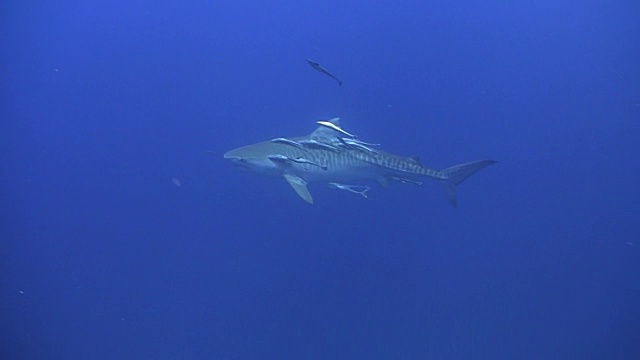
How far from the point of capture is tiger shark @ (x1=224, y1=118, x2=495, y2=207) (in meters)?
7.05

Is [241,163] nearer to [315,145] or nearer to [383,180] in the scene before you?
[315,145]

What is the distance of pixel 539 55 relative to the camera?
12711 millimetres

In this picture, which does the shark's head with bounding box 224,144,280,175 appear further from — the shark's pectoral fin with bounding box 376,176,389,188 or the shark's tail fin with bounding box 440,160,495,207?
the shark's tail fin with bounding box 440,160,495,207

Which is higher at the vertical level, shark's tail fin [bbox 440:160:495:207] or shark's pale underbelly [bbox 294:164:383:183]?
shark's tail fin [bbox 440:160:495:207]

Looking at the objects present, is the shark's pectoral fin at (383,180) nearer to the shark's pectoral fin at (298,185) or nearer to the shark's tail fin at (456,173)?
the shark's tail fin at (456,173)

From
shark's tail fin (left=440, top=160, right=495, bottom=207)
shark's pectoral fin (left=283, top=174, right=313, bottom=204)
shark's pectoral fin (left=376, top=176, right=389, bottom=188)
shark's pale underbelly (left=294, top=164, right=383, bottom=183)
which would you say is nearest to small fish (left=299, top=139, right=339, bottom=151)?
shark's pale underbelly (left=294, top=164, right=383, bottom=183)

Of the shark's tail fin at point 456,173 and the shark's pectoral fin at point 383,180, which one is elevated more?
the shark's tail fin at point 456,173

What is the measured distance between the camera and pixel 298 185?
7.30 m

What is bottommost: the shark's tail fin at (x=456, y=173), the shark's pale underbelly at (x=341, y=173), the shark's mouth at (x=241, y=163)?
the shark's mouth at (x=241, y=163)

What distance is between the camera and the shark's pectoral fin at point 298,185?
7.18 m

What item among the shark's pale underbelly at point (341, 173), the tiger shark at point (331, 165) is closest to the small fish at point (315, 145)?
the tiger shark at point (331, 165)

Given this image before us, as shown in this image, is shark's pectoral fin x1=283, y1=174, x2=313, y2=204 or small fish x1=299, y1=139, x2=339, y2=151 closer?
small fish x1=299, y1=139, x2=339, y2=151

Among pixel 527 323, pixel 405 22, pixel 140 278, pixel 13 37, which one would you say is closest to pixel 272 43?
pixel 405 22

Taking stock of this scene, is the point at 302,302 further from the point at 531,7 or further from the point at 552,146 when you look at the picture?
the point at 531,7
